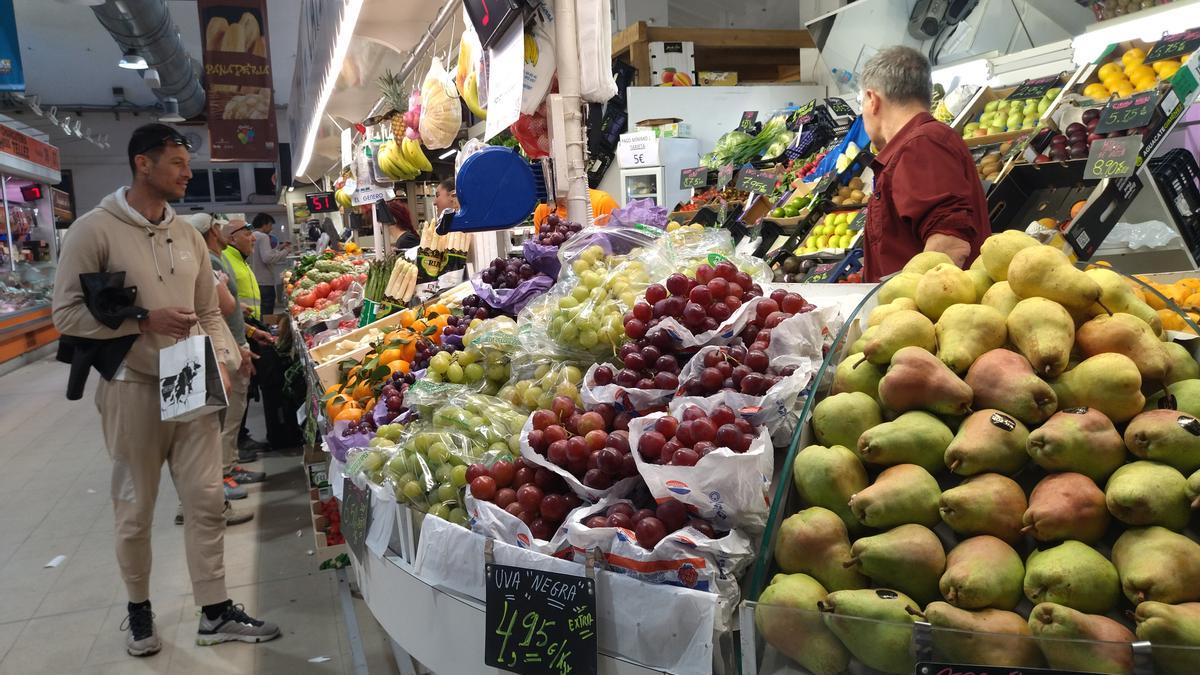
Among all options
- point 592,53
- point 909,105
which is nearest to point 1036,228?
point 909,105

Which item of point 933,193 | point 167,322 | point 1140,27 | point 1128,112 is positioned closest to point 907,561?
point 933,193

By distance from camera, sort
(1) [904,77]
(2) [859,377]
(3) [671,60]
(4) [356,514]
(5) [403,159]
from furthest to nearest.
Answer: (3) [671,60]
(5) [403,159]
(1) [904,77]
(4) [356,514]
(2) [859,377]

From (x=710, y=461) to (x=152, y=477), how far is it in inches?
109

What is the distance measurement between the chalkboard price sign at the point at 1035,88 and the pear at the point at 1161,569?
410 centimetres

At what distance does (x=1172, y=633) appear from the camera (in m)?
0.82

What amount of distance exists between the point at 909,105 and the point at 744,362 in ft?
5.43

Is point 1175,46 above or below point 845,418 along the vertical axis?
above

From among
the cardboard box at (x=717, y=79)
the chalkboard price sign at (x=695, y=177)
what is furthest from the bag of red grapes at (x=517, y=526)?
the cardboard box at (x=717, y=79)

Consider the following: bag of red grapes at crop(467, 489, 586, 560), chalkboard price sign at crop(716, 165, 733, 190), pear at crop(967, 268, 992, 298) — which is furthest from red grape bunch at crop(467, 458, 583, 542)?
chalkboard price sign at crop(716, 165, 733, 190)

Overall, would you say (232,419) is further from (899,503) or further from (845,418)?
(899,503)

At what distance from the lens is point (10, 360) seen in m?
11.8

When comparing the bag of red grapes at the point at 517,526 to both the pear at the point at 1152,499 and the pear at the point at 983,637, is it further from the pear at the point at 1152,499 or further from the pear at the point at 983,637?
the pear at the point at 1152,499

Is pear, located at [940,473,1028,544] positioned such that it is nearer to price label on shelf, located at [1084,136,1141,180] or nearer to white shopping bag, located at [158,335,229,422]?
white shopping bag, located at [158,335,229,422]

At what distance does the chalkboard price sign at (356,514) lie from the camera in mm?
1899
